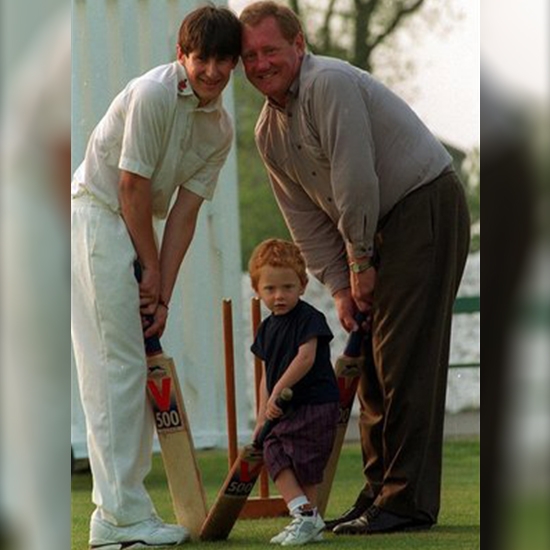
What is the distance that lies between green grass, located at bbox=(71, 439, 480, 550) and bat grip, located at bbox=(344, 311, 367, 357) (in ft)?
0.51

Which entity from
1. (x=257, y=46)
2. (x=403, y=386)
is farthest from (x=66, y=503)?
(x=257, y=46)

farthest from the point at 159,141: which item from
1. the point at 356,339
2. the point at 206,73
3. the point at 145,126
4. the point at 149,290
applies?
the point at 356,339

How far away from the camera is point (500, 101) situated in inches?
76.5

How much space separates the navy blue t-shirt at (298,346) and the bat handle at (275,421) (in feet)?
0.04

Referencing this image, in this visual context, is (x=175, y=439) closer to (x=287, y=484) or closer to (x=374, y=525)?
(x=287, y=484)

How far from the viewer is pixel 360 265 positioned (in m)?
2.64

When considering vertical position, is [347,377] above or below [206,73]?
below

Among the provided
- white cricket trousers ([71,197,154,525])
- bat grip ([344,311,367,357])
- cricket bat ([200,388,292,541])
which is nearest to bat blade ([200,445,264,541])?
cricket bat ([200,388,292,541])

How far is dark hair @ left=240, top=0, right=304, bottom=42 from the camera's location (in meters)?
2.61

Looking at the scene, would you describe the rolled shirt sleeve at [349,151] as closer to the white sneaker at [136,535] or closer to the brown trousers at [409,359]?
the brown trousers at [409,359]

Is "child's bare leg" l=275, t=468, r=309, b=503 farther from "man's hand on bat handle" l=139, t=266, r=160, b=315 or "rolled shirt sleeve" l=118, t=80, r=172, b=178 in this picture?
"rolled shirt sleeve" l=118, t=80, r=172, b=178

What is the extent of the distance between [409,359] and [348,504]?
10.4 inches

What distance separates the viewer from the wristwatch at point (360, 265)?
104 inches

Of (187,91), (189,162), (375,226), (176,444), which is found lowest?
(176,444)
